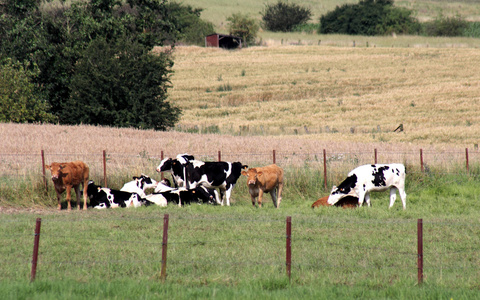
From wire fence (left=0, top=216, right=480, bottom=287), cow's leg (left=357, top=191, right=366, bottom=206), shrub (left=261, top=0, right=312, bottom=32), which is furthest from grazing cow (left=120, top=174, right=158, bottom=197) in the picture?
shrub (left=261, top=0, right=312, bottom=32)

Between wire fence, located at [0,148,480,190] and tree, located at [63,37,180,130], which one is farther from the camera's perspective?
tree, located at [63,37,180,130]

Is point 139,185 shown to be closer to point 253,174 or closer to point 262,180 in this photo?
point 253,174

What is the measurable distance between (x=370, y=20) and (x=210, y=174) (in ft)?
331

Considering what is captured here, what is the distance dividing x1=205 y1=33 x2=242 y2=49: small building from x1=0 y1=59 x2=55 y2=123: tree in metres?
56.6

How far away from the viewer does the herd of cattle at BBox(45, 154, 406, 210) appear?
18.5 metres

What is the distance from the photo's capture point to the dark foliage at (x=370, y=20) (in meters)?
114

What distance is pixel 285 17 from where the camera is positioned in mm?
130250

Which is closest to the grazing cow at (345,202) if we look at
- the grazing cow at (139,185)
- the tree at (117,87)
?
the grazing cow at (139,185)

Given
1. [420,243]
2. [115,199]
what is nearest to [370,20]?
[115,199]

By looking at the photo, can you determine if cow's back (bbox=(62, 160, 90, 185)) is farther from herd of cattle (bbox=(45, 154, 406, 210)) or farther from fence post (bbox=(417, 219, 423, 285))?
fence post (bbox=(417, 219, 423, 285))

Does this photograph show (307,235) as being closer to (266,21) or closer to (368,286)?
(368,286)

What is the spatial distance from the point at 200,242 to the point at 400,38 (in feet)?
299

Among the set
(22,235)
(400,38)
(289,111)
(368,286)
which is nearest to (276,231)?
(368,286)

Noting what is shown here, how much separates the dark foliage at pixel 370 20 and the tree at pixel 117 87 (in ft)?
261
